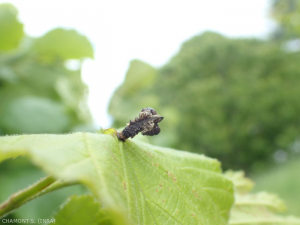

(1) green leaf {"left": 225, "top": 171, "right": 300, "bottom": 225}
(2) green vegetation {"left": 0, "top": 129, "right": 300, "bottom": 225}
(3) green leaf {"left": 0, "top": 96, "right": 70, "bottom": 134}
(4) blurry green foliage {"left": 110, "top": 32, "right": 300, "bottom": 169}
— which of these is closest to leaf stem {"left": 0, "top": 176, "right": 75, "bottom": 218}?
(2) green vegetation {"left": 0, "top": 129, "right": 300, "bottom": 225}

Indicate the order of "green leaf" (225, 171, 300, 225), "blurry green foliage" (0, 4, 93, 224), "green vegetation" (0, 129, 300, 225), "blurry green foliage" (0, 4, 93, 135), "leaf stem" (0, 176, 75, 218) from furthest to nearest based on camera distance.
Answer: "blurry green foliage" (0, 4, 93, 135)
"blurry green foliage" (0, 4, 93, 224)
"green leaf" (225, 171, 300, 225)
"leaf stem" (0, 176, 75, 218)
"green vegetation" (0, 129, 300, 225)

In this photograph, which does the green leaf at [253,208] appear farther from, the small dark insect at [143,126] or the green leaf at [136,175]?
the small dark insect at [143,126]

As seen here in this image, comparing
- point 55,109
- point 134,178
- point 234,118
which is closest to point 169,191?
point 134,178

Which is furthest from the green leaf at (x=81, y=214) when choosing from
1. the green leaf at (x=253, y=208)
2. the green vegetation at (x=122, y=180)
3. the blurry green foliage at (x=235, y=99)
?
the blurry green foliage at (x=235, y=99)

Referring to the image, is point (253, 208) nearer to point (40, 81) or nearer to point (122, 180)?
point (122, 180)

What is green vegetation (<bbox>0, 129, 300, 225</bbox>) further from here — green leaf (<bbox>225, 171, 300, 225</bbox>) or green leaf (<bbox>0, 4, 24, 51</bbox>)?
green leaf (<bbox>0, 4, 24, 51</bbox>)

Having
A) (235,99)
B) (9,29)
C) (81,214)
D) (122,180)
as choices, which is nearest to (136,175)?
(122,180)

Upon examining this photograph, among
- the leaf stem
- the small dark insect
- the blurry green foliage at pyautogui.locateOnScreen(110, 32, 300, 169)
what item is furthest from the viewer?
the blurry green foliage at pyautogui.locateOnScreen(110, 32, 300, 169)
